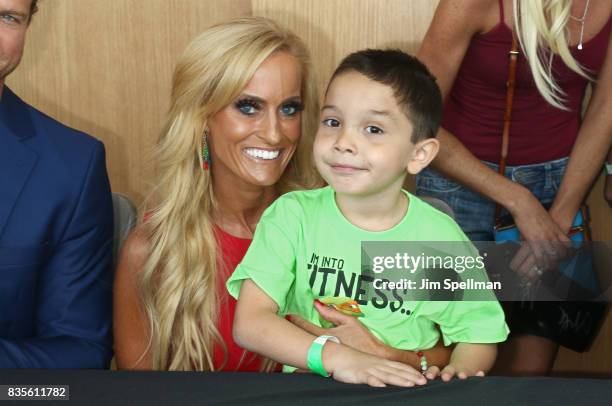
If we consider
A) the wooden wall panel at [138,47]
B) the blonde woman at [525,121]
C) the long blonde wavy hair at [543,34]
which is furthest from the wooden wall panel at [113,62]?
the long blonde wavy hair at [543,34]

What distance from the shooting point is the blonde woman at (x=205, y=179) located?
180cm

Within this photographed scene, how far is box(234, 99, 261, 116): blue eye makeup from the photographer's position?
1825 millimetres

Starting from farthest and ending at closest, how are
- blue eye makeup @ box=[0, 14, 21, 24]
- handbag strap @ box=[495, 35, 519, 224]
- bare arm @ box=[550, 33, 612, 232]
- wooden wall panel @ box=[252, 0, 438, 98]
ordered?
wooden wall panel @ box=[252, 0, 438, 98] < bare arm @ box=[550, 33, 612, 232] < handbag strap @ box=[495, 35, 519, 224] < blue eye makeup @ box=[0, 14, 21, 24]

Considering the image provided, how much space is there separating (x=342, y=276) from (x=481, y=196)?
2.03 feet

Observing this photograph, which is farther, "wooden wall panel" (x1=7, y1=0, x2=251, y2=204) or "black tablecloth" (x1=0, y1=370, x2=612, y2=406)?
"wooden wall panel" (x1=7, y1=0, x2=251, y2=204)

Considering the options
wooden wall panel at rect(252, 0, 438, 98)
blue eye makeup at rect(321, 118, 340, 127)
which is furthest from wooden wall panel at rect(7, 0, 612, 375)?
blue eye makeup at rect(321, 118, 340, 127)

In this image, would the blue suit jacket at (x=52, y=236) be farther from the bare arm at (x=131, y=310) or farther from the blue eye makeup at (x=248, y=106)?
the blue eye makeup at (x=248, y=106)

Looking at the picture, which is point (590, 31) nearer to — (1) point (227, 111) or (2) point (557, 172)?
(2) point (557, 172)

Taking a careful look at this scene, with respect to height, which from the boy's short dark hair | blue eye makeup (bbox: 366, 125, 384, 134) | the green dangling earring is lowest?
the green dangling earring

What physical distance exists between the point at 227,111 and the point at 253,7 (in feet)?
2.47

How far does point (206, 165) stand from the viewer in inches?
74.8

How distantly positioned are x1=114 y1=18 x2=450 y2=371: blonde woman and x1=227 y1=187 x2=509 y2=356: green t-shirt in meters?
0.26

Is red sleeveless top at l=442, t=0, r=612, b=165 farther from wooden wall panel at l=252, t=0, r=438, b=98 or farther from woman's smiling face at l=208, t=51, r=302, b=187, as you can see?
wooden wall panel at l=252, t=0, r=438, b=98

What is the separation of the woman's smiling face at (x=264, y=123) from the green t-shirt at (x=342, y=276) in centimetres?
24
